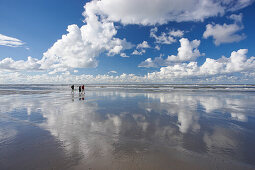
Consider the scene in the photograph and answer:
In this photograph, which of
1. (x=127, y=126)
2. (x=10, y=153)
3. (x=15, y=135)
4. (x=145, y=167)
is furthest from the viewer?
(x=127, y=126)

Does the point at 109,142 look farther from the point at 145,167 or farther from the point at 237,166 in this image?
the point at 237,166

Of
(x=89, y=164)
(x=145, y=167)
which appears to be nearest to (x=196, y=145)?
(x=145, y=167)

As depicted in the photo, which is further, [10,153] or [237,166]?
[10,153]

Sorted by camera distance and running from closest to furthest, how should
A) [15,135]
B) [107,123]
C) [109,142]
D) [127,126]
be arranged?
[109,142]
[15,135]
[127,126]
[107,123]

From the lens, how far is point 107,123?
9797 millimetres

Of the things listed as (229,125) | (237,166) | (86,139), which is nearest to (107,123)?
(86,139)

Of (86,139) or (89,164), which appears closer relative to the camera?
(89,164)

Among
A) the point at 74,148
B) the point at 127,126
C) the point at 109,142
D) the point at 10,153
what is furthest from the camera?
the point at 127,126

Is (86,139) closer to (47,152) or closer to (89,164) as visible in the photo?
(47,152)

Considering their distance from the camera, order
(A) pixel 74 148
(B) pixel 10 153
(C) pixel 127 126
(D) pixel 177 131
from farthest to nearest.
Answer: (C) pixel 127 126
(D) pixel 177 131
(A) pixel 74 148
(B) pixel 10 153

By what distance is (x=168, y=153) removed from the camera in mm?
5621

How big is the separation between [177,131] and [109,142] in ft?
13.7

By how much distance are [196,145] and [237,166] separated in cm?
170

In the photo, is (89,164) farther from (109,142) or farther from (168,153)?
(168,153)
